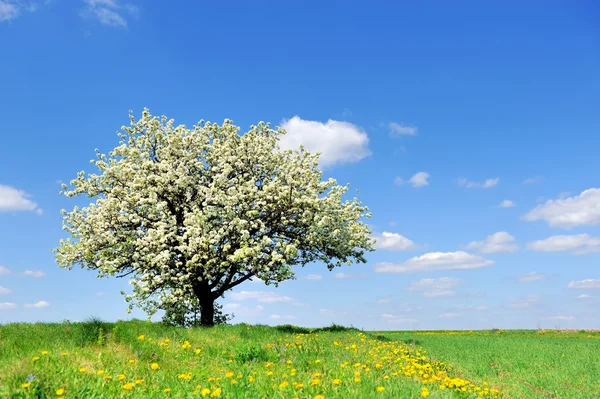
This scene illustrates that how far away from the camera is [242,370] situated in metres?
10.7

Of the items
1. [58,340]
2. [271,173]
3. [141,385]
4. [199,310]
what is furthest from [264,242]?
[141,385]

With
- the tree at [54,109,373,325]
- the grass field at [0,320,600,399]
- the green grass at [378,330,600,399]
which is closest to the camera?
the grass field at [0,320,600,399]

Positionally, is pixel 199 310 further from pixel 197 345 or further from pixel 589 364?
pixel 589 364

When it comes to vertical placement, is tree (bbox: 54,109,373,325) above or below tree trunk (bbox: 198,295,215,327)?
above

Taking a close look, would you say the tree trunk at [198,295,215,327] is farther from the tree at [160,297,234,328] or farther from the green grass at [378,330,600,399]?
the green grass at [378,330,600,399]

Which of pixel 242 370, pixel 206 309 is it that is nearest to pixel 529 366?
pixel 242 370

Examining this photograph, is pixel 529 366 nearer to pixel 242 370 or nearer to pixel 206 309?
pixel 242 370

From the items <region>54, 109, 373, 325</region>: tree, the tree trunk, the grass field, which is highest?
<region>54, 109, 373, 325</region>: tree

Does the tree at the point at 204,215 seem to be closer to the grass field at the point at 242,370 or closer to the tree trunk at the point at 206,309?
the tree trunk at the point at 206,309

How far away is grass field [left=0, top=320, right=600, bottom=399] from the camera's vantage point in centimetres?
823

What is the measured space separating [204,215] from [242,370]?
12897 mm

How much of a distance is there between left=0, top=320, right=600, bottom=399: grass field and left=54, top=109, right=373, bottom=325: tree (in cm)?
467

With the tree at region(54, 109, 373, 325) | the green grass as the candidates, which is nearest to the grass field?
the green grass

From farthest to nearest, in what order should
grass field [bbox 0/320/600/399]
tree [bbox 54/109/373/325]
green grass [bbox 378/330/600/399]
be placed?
tree [bbox 54/109/373/325] → green grass [bbox 378/330/600/399] → grass field [bbox 0/320/600/399]
